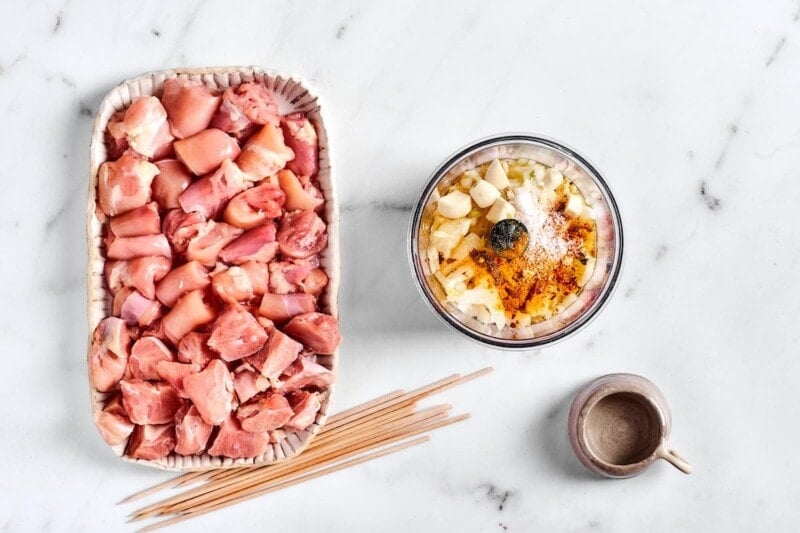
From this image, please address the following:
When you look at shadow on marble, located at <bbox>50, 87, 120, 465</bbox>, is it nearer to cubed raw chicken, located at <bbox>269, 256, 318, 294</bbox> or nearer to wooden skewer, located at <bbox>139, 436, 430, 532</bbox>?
wooden skewer, located at <bbox>139, 436, 430, 532</bbox>

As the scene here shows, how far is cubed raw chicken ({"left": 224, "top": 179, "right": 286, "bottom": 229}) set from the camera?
84.4 inches

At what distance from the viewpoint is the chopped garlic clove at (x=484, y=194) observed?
6.82ft

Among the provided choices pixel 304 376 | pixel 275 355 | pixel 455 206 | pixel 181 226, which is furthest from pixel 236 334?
pixel 455 206

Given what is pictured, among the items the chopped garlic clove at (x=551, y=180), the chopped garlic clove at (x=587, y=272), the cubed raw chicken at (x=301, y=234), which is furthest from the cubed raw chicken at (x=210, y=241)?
the chopped garlic clove at (x=587, y=272)

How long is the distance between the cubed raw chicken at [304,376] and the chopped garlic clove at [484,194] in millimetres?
625

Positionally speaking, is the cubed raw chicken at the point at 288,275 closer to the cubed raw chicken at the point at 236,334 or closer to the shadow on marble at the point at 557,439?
the cubed raw chicken at the point at 236,334

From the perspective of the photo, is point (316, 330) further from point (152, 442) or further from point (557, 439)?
point (557, 439)

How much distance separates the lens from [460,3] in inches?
91.4

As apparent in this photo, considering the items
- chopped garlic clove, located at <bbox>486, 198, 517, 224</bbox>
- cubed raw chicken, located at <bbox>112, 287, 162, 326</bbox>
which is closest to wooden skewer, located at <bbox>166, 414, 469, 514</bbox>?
cubed raw chicken, located at <bbox>112, 287, 162, 326</bbox>

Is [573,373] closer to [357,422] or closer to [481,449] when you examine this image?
[481,449]

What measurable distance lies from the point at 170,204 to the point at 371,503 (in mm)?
1052

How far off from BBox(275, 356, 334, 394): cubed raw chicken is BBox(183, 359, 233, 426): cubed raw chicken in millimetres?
147

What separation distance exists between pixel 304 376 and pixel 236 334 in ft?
0.73

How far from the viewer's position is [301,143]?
2.18 metres
